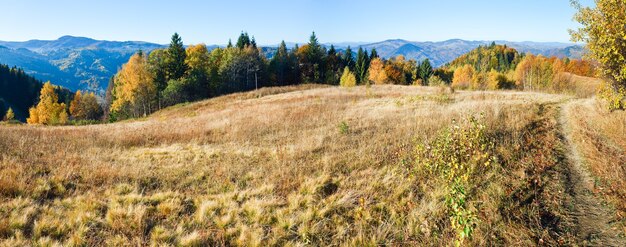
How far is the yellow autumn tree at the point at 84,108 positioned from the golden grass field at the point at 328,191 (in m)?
97.9

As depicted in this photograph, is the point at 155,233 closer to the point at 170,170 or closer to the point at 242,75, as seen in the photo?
the point at 170,170

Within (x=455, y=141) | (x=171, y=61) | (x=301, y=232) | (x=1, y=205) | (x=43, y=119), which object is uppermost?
(x=171, y=61)

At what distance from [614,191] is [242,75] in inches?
2666

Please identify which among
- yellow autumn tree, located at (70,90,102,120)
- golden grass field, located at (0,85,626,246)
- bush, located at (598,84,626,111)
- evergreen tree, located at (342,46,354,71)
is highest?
evergreen tree, located at (342,46,354,71)

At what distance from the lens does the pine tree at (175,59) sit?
2323 inches

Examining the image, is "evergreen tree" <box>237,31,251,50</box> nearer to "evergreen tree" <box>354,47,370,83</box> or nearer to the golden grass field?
"evergreen tree" <box>354,47,370,83</box>

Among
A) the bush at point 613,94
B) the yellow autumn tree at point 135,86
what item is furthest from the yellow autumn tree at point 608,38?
the yellow autumn tree at point 135,86

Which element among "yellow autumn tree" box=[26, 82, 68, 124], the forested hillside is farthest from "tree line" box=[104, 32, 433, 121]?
the forested hillside

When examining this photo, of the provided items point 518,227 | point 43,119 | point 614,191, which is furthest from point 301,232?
point 43,119

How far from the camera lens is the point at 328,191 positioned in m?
6.69

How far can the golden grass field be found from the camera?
483 cm

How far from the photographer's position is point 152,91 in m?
48.7

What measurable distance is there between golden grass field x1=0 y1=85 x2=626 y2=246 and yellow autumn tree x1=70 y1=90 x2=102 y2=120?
97927 mm

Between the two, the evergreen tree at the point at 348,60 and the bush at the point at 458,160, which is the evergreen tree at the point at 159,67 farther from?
the bush at the point at 458,160
